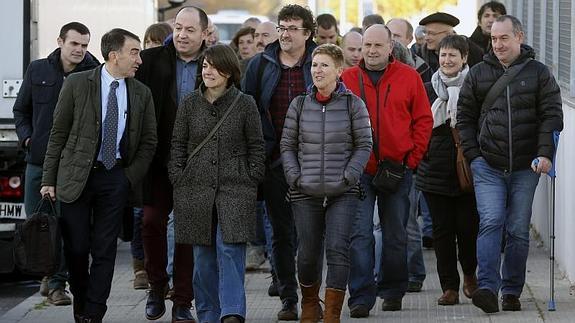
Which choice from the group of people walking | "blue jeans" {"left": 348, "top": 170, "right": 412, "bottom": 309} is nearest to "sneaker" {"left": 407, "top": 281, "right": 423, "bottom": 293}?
the group of people walking

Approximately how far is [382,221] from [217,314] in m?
1.43

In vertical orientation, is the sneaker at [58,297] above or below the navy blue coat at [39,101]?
below

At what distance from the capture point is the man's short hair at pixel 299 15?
33.2 feet

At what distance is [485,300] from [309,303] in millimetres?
1243

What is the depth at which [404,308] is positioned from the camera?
1062 cm

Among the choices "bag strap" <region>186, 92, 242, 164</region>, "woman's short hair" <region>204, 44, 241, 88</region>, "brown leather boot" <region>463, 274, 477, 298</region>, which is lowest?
"brown leather boot" <region>463, 274, 477, 298</region>

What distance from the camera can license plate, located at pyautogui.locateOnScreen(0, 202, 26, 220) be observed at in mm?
12070

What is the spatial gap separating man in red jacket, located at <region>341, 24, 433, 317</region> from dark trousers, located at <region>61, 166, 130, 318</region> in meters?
1.57

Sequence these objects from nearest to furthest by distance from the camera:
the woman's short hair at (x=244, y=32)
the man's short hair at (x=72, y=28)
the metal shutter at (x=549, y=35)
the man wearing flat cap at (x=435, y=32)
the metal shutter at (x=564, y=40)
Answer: the man's short hair at (x=72, y=28), the metal shutter at (x=564, y=40), the man wearing flat cap at (x=435, y=32), the metal shutter at (x=549, y=35), the woman's short hair at (x=244, y=32)

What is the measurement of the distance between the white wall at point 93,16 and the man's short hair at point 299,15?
9.26 ft

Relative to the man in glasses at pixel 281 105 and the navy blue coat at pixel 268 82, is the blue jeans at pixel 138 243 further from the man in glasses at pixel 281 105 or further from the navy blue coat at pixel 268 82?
the navy blue coat at pixel 268 82

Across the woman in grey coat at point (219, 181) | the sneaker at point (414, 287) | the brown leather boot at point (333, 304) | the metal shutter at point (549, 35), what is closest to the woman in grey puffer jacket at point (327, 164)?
the brown leather boot at point (333, 304)

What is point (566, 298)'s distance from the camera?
10883 millimetres

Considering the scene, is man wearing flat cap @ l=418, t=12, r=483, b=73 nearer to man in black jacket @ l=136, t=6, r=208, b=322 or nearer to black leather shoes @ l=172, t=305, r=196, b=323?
man in black jacket @ l=136, t=6, r=208, b=322
